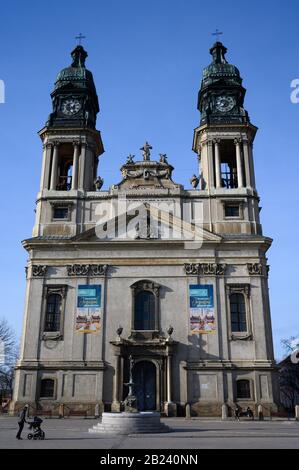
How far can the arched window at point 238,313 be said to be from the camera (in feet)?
111

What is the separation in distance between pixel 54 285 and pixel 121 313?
546cm

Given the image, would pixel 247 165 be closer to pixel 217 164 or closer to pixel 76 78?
pixel 217 164

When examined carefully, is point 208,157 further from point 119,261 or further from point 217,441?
point 217,441

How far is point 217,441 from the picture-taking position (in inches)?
621

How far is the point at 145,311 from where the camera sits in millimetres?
34344

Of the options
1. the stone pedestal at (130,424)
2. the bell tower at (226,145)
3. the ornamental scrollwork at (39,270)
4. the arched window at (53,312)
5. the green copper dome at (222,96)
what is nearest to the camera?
the stone pedestal at (130,424)

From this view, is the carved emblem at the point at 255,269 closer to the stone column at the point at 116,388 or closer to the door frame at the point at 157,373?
the door frame at the point at 157,373

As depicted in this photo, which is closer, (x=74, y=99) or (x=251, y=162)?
(x=251, y=162)

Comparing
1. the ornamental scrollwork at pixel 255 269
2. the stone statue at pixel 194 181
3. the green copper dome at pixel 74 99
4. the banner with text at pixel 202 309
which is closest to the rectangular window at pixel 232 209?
the stone statue at pixel 194 181

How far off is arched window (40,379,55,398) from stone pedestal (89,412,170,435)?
13868 millimetres

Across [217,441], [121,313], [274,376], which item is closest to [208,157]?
[121,313]

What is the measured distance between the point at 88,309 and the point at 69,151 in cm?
1557

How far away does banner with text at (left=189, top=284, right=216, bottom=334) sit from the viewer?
109 feet

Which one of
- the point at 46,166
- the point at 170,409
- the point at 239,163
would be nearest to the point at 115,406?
the point at 170,409
